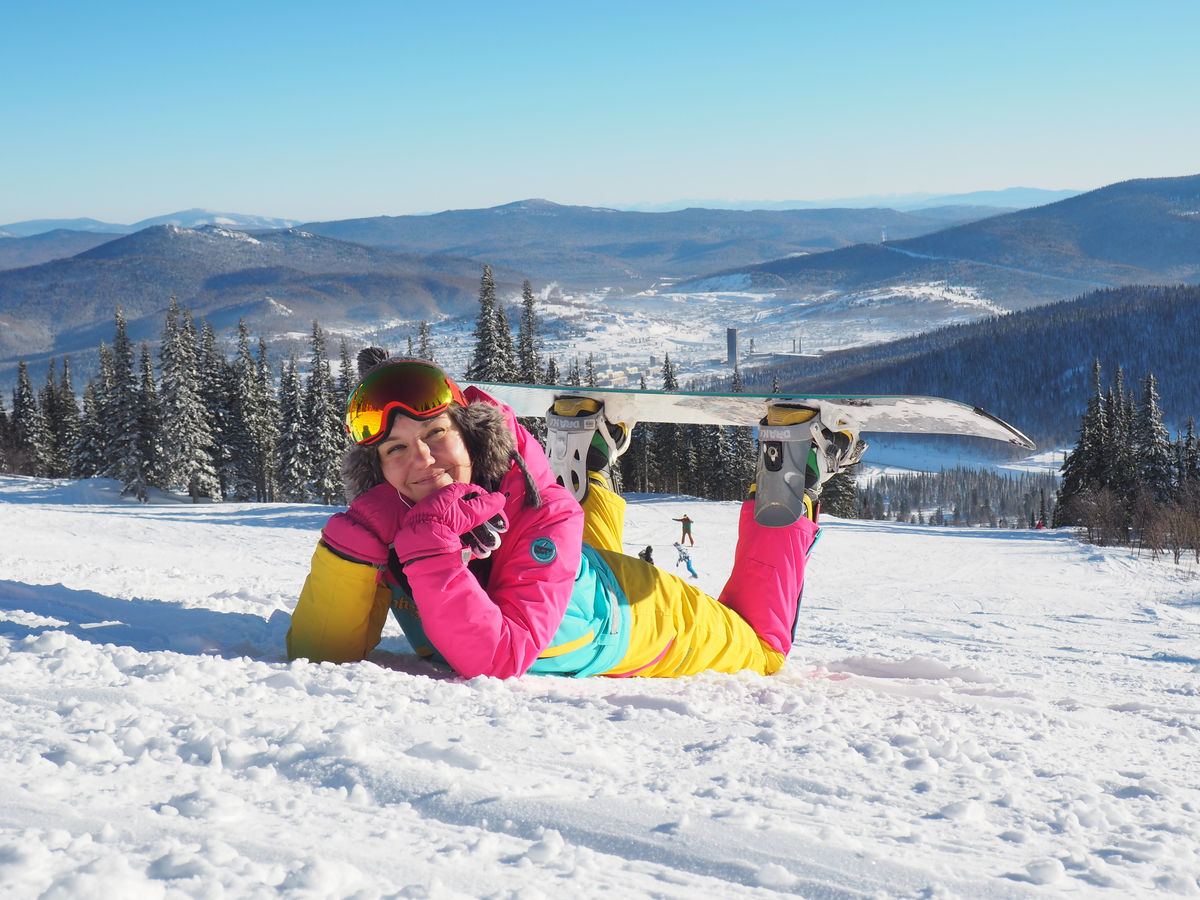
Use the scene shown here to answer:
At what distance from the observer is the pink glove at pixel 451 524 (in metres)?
2.53

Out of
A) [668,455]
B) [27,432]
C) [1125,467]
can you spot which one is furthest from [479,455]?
[27,432]

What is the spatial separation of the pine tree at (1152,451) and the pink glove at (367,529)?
1530 inches

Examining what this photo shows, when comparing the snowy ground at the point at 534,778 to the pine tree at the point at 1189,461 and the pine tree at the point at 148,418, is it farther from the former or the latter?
the pine tree at the point at 1189,461

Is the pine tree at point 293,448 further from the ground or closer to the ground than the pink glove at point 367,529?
closer to the ground

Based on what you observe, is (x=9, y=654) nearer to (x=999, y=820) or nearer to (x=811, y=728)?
(x=811, y=728)

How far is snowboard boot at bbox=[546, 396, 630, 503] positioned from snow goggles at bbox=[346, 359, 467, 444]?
1.95 m

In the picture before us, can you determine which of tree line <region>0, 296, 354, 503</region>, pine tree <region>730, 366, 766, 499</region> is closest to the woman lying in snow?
tree line <region>0, 296, 354, 503</region>

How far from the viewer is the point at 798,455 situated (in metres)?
4.29

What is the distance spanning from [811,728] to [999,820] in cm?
70

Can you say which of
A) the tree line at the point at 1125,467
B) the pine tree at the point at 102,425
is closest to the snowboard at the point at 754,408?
the tree line at the point at 1125,467

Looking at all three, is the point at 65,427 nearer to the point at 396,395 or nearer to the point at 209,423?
the point at 209,423

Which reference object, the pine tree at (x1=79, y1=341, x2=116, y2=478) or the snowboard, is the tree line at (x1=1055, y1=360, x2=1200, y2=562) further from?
the pine tree at (x1=79, y1=341, x2=116, y2=478)

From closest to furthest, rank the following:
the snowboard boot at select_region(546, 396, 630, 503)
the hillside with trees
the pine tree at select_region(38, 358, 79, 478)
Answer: the snowboard boot at select_region(546, 396, 630, 503) < the pine tree at select_region(38, 358, 79, 478) < the hillside with trees

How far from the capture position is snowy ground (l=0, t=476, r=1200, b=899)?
4.96 feet
